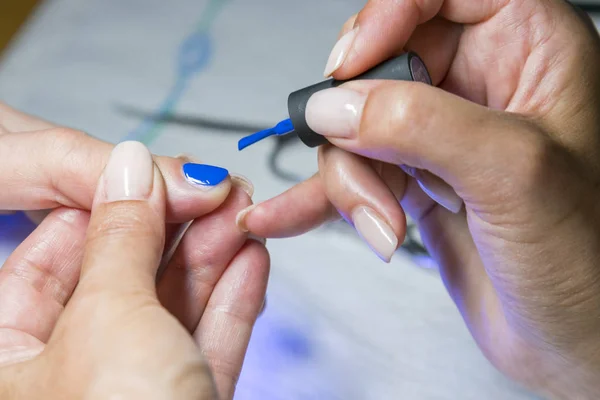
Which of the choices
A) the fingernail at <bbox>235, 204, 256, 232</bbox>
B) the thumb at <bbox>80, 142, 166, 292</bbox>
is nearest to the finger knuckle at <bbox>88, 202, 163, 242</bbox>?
the thumb at <bbox>80, 142, 166, 292</bbox>

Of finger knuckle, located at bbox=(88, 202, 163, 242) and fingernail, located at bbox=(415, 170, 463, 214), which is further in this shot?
fingernail, located at bbox=(415, 170, 463, 214)

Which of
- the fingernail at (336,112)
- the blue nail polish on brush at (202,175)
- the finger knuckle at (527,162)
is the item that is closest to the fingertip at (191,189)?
the blue nail polish on brush at (202,175)

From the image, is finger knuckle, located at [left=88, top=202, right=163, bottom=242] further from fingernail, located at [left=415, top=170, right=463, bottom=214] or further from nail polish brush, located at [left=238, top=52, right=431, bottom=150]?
fingernail, located at [left=415, top=170, right=463, bottom=214]

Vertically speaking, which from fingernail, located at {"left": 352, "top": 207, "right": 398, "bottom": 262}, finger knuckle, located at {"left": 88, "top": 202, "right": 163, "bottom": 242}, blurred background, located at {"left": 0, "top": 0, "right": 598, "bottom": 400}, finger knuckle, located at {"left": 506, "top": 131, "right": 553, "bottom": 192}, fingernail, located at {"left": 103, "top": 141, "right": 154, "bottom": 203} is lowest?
blurred background, located at {"left": 0, "top": 0, "right": 598, "bottom": 400}

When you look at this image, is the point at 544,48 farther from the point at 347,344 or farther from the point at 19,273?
the point at 19,273

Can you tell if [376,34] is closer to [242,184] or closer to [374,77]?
[374,77]

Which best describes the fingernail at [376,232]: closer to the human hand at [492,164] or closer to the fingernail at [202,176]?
the human hand at [492,164]

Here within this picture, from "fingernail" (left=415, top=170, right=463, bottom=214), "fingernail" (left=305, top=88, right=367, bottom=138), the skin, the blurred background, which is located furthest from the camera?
the blurred background

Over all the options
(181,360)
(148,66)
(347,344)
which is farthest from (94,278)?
(148,66)
